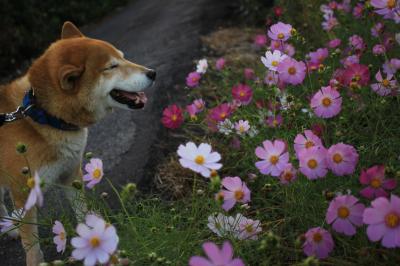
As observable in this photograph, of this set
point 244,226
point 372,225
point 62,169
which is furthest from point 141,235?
point 62,169

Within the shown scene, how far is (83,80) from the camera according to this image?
2545 millimetres

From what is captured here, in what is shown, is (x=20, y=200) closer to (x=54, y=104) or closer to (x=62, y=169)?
(x=62, y=169)

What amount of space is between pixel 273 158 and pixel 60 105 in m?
1.35

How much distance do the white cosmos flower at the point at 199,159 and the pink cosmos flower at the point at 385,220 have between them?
1.45 feet

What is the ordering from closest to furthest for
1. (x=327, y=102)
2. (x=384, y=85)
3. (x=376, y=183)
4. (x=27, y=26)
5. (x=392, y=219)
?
(x=392, y=219)
(x=376, y=183)
(x=327, y=102)
(x=384, y=85)
(x=27, y=26)

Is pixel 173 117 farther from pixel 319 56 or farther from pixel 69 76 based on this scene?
pixel 319 56

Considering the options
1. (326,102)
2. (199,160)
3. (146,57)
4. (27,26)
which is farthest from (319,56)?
(27,26)

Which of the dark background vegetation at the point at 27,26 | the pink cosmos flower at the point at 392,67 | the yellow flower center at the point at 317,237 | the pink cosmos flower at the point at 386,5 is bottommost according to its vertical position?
the dark background vegetation at the point at 27,26

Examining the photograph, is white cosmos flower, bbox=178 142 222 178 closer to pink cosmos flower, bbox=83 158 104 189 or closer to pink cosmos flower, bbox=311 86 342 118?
pink cosmos flower, bbox=83 158 104 189

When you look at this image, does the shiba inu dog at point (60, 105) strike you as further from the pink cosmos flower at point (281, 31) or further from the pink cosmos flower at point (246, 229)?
the pink cosmos flower at point (246, 229)

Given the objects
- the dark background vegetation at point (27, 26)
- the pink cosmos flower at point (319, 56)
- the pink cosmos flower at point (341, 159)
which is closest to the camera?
the pink cosmos flower at point (341, 159)

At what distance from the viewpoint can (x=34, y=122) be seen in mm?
2525

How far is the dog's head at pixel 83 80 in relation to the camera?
8.29 feet

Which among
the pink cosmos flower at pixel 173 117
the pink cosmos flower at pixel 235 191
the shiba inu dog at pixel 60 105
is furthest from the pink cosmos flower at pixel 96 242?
the shiba inu dog at pixel 60 105
